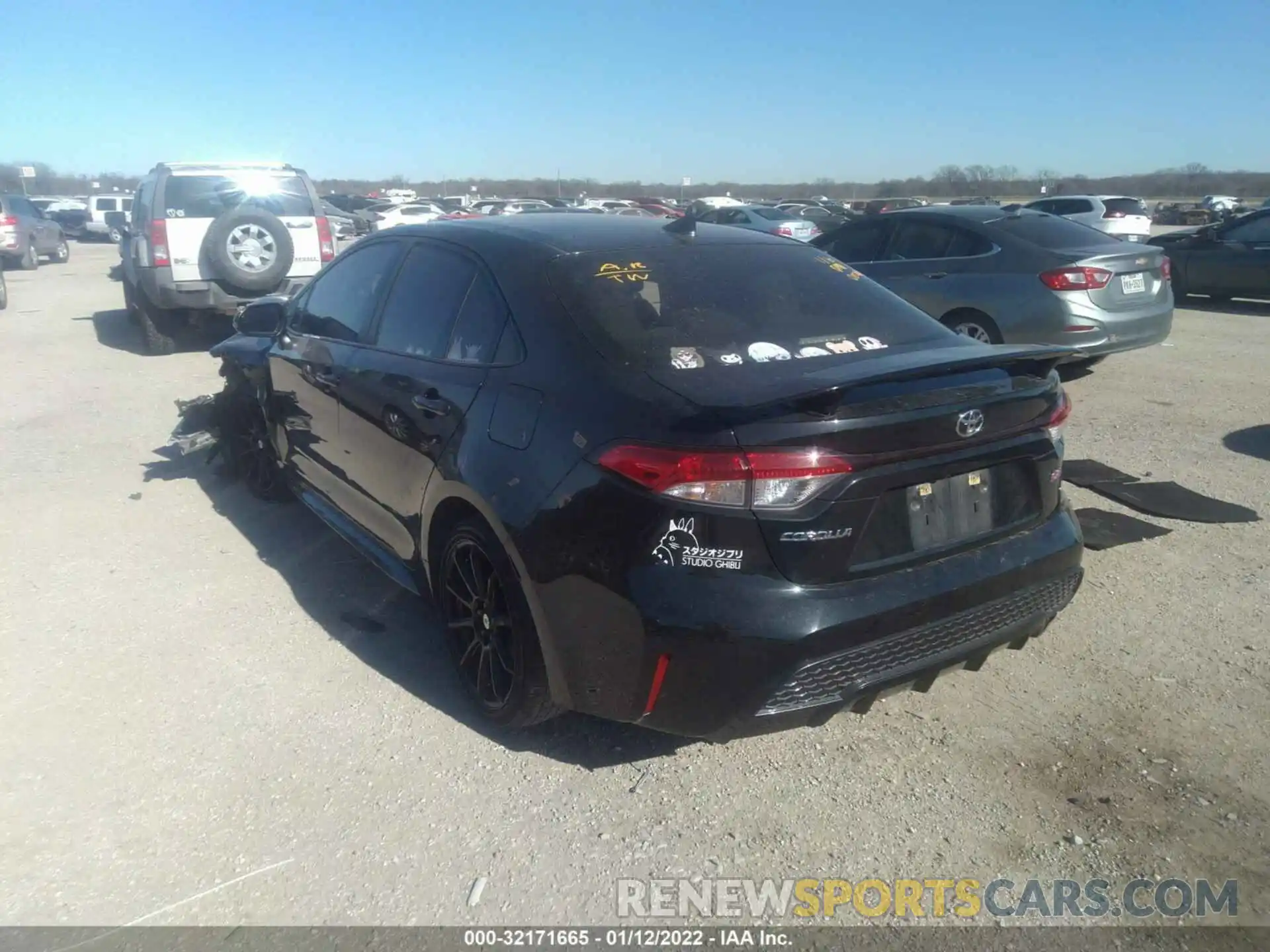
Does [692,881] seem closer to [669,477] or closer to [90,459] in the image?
[669,477]

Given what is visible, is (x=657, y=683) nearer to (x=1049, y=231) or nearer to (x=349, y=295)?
(x=349, y=295)

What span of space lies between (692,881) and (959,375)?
5.47 feet

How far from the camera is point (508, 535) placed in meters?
3.00

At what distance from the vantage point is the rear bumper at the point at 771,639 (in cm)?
262

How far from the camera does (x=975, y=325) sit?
8.25 meters

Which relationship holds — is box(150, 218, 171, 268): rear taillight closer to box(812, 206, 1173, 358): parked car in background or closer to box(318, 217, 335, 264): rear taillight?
box(318, 217, 335, 264): rear taillight

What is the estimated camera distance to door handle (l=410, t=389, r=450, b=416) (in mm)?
3418

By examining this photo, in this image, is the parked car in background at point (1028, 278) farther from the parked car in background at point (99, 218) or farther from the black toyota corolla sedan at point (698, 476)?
the parked car in background at point (99, 218)

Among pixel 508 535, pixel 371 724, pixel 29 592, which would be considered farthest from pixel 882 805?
pixel 29 592

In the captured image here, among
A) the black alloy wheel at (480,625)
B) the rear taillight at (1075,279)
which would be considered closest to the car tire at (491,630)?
the black alloy wheel at (480,625)

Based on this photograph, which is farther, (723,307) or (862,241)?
(862,241)

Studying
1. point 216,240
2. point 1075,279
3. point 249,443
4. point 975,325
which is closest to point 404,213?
point 216,240

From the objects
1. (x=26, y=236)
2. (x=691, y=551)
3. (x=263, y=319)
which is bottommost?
(x=691, y=551)

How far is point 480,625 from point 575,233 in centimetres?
155
